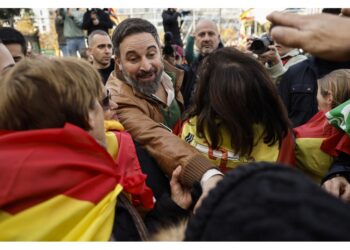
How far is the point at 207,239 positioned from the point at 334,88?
1.68 metres

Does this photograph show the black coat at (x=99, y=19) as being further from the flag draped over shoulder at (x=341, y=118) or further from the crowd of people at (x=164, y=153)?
the flag draped over shoulder at (x=341, y=118)

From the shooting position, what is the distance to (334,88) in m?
1.87

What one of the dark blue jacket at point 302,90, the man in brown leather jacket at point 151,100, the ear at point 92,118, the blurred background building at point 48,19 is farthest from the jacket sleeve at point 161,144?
the blurred background building at point 48,19

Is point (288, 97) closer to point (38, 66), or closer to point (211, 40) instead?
point (211, 40)

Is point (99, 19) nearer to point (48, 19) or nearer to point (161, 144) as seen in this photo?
point (161, 144)

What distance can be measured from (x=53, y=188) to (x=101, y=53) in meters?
3.00

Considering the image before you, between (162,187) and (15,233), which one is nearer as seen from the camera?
(15,233)

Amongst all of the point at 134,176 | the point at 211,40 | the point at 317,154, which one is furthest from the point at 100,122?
the point at 211,40

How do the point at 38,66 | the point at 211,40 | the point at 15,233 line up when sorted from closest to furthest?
the point at 15,233, the point at 38,66, the point at 211,40

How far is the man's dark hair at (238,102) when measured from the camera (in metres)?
1.19

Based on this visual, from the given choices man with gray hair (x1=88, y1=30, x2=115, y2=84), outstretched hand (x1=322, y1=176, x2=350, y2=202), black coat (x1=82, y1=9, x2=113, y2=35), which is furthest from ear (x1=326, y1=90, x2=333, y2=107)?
black coat (x1=82, y1=9, x2=113, y2=35)

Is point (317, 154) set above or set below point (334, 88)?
below

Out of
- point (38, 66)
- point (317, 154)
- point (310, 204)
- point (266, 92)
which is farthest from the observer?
point (317, 154)

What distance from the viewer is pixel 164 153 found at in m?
1.27
